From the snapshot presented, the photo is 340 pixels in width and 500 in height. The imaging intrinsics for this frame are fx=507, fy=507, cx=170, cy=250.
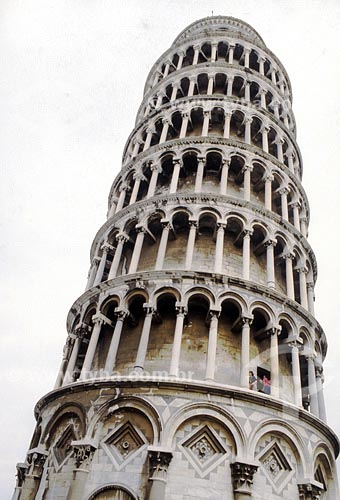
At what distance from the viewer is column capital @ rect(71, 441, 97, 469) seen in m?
12.8

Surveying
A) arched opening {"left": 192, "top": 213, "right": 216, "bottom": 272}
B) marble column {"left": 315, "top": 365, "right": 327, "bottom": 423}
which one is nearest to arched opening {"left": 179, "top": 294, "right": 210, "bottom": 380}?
arched opening {"left": 192, "top": 213, "right": 216, "bottom": 272}

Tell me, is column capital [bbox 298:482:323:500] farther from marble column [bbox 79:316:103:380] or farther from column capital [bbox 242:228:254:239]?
column capital [bbox 242:228:254:239]

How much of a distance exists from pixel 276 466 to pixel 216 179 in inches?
458

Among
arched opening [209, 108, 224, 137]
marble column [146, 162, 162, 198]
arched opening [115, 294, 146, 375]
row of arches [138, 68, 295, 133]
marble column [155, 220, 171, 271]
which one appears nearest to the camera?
arched opening [115, 294, 146, 375]

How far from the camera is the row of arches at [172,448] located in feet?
40.3

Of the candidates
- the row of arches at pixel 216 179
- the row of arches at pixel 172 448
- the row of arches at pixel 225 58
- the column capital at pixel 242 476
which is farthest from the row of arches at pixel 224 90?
the column capital at pixel 242 476

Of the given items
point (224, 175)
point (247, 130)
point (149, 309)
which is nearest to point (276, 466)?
point (149, 309)

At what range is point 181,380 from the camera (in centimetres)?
1332

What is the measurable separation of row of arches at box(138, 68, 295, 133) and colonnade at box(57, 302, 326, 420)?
12.3 m

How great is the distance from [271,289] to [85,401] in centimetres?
667

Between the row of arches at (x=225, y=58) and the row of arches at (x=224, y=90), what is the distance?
4.46 feet

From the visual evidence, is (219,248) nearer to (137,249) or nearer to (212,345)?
(137,249)

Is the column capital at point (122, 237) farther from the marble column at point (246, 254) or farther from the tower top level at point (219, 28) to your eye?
the tower top level at point (219, 28)

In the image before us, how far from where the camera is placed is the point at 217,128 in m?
23.3
